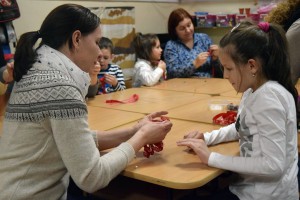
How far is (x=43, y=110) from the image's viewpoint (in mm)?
1095

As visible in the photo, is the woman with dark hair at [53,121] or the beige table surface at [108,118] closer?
the woman with dark hair at [53,121]

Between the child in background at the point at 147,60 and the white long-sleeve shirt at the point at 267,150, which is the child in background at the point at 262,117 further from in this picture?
the child in background at the point at 147,60

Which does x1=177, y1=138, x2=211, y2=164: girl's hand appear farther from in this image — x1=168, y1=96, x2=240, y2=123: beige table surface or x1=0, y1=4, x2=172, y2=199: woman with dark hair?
x1=168, y1=96, x2=240, y2=123: beige table surface

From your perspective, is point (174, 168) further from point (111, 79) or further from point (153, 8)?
point (153, 8)

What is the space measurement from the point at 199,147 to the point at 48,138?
0.54 m

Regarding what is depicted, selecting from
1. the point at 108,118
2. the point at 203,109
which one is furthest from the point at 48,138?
the point at 203,109

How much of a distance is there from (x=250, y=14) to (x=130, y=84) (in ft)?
5.17

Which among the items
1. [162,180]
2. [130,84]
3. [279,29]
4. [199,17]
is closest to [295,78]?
[279,29]

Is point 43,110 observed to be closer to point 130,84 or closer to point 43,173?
point 43,173

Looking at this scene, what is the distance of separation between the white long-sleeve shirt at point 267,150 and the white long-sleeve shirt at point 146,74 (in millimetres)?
1881

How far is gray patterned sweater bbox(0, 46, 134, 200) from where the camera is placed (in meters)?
1.09

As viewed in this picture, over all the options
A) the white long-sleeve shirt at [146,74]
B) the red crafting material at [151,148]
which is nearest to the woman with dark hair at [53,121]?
the red crafting material at [151,148]

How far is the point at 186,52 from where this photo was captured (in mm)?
3740

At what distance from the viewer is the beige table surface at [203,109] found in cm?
196
